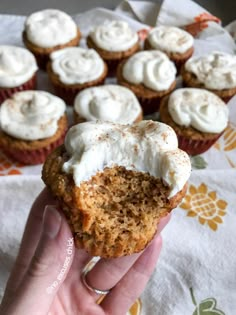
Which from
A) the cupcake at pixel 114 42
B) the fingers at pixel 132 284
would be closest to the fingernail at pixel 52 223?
the fingers at pixel 132 284

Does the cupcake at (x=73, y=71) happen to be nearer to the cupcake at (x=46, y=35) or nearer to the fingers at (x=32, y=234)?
the cupcake at (x=46, y=35)

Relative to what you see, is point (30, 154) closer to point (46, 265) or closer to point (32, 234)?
point (32, 234)

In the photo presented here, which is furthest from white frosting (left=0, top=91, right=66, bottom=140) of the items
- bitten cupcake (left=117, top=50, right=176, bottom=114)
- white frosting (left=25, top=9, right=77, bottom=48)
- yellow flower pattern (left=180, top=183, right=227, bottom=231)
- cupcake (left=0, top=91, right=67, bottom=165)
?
yellow flower pattern (left=180, top=183, right=227, bottom=231)

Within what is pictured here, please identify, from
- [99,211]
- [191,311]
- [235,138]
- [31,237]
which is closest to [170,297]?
[191,311]

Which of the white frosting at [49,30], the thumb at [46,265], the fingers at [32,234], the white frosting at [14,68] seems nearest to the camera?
the thumb at [46,265]

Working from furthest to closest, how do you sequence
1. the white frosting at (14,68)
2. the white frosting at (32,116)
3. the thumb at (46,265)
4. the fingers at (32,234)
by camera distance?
the white frosting at (14,68)
the white frosting at (32,116)
the fingers at (32,234)
the thumb at (46,265)

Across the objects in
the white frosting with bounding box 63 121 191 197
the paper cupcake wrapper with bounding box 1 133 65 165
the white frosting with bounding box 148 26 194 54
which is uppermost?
the white frosting with bounding box 63 121 191 197

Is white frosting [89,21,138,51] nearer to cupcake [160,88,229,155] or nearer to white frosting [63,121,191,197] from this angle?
cupcake [160,88,229,155]
